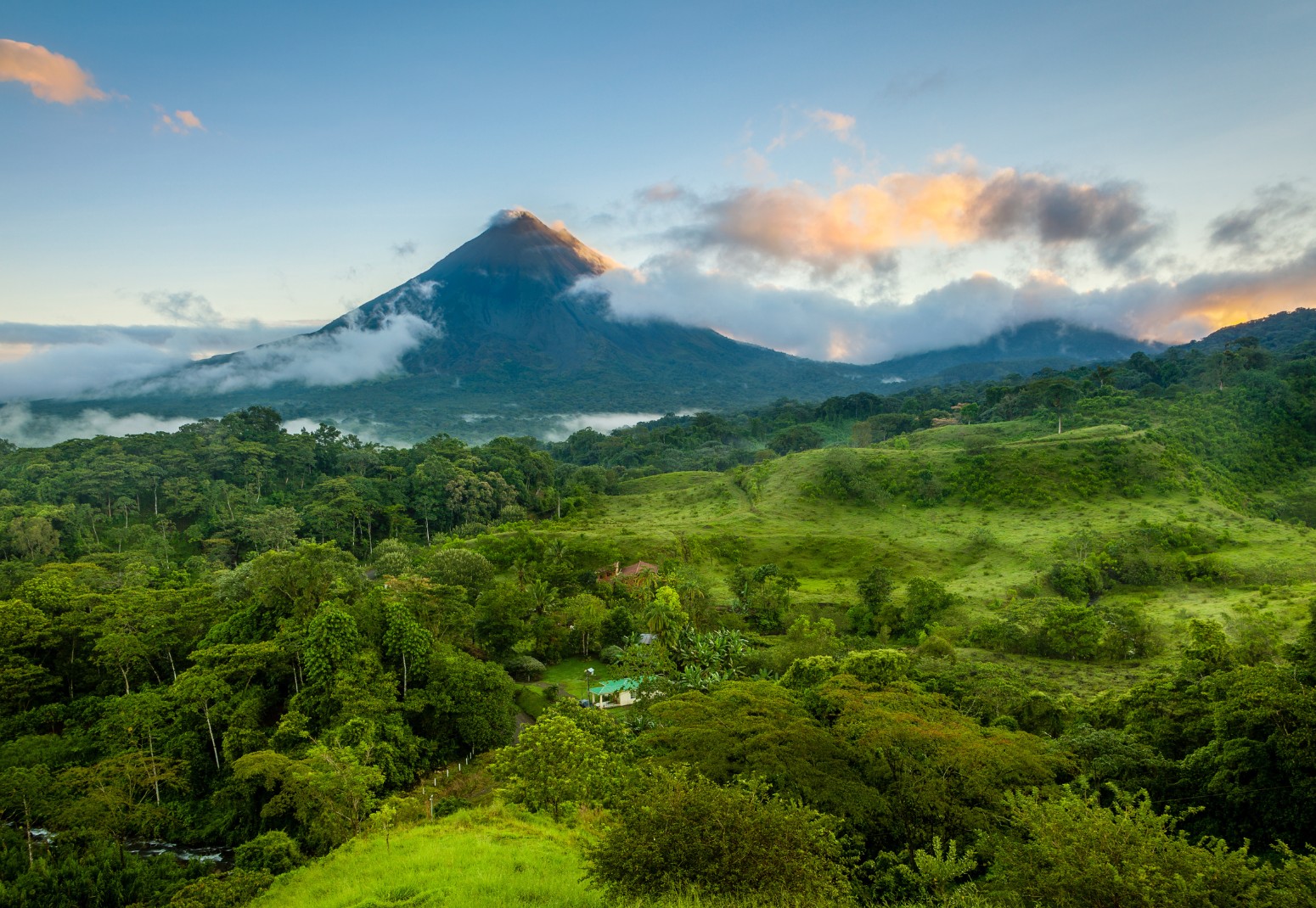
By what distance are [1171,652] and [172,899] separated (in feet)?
114

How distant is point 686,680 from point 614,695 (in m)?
4.98

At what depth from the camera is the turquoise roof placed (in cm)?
2572

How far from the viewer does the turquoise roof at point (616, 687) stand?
1013 inches

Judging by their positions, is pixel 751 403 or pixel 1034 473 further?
pixel 751 403

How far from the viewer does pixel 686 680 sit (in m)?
22.3

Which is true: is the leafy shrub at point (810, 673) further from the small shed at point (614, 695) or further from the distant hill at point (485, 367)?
the distant hill at point (485, 367)

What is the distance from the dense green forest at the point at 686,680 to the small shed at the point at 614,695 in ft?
1.91

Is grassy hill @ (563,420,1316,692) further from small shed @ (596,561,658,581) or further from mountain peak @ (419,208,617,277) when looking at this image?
mountain peak @ (419,208,617,277)

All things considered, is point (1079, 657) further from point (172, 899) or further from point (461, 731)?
point (172, 899)

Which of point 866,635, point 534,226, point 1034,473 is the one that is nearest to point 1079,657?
point 866,635

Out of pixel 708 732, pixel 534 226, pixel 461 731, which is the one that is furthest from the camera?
pixel 534 226

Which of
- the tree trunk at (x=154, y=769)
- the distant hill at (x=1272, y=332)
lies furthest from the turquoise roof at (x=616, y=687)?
the distant hill at (x=1272, y=332)

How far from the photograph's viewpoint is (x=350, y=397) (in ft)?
472

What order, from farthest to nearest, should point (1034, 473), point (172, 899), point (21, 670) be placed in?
point (1034, 473)
point (21, 670)
point (172, 899)
